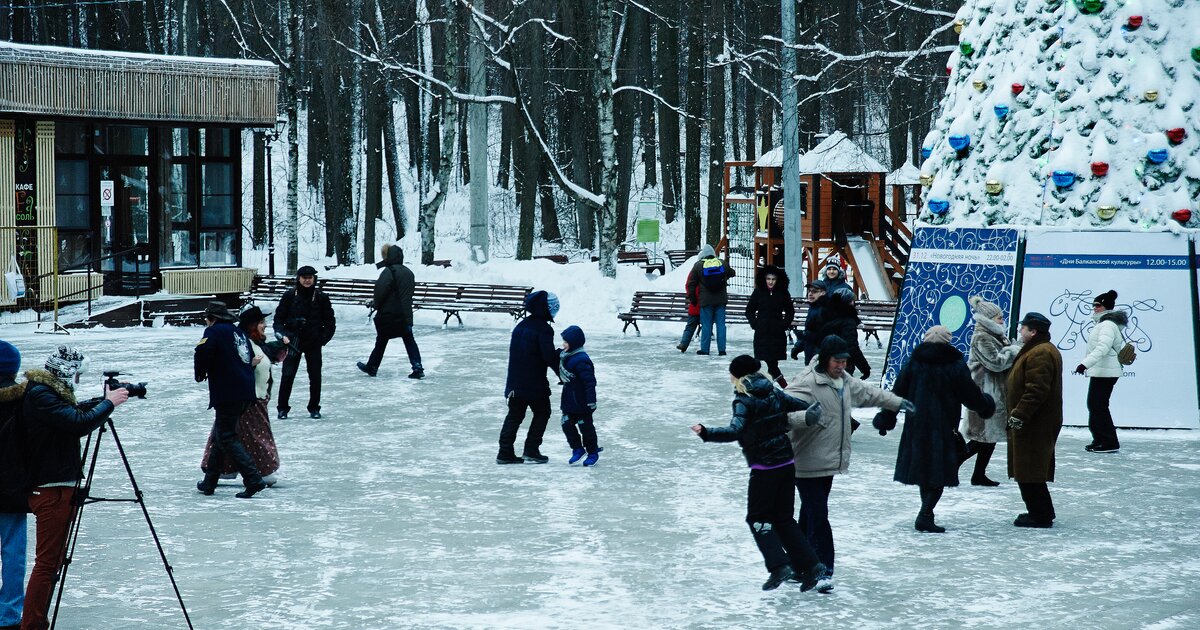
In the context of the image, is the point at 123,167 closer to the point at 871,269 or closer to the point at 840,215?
the point at 840,215

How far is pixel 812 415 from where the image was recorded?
7598mm

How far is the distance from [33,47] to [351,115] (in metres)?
17.1

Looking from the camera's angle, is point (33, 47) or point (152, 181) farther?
point (152, 181)

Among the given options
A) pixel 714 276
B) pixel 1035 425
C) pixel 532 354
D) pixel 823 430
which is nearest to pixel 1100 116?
pixel 1035 425

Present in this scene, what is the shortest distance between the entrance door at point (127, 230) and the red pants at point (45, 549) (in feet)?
66.9

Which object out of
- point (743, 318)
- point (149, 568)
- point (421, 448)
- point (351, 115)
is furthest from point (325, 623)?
point (351, 115)

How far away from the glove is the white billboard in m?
7.06

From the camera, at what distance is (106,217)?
26.5 metres

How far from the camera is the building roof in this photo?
24906 mm

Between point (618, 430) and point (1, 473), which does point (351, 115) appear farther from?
point (1, 473)

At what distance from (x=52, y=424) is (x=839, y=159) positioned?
2172cm

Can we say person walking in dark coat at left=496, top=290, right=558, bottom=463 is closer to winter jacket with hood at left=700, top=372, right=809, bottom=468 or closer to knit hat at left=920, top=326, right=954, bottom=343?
knit hat at left=920, top=326, right=954, bottom=343

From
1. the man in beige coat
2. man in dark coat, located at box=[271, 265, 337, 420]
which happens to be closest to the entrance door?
man in dark coat, located at box=[271, 265, 337, 420]

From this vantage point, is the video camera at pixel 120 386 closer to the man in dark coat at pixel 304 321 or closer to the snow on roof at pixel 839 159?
the man in dark coat at pixel 304 321
